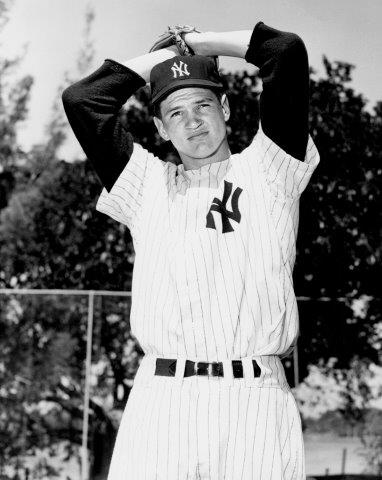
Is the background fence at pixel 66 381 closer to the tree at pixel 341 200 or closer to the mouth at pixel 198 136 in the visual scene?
the tree at pixel 341 200

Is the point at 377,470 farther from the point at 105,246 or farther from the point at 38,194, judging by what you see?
the point at 38,194

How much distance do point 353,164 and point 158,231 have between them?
4.70 m

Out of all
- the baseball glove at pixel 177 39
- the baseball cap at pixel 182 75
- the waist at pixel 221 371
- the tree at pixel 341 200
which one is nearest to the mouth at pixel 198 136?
the baseball cap at pixel 182 75

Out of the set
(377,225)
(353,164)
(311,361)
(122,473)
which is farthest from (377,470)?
(122,473)

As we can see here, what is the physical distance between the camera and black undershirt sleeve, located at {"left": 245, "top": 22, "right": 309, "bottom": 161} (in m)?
1.75

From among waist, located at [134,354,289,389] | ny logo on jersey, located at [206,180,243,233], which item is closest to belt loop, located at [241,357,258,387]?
waist, located at [134,354,289,389]

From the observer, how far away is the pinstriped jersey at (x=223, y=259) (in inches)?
68.2

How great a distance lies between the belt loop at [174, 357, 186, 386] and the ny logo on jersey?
32 cm

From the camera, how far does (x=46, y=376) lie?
510 centimetres

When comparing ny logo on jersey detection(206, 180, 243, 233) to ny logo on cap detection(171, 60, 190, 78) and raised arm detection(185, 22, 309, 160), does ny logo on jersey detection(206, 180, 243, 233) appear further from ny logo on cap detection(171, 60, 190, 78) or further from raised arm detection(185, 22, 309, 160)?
ny logo on cap detection(171, 60, 190, 78)

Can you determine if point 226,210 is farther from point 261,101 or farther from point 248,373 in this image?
point 248,373

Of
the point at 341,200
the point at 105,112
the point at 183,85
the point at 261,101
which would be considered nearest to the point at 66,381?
the point at 341,200

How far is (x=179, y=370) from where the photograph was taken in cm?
174

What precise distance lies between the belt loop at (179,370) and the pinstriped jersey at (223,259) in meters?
0.02
